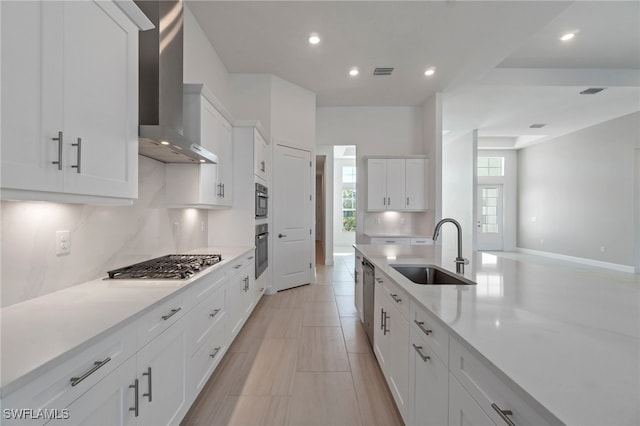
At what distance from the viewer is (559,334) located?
852 mm

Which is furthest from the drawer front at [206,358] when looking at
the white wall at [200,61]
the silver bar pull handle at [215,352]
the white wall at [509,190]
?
the white wall at [509,190]

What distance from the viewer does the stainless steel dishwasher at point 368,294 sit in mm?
2520

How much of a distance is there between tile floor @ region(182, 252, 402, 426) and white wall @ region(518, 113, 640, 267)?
7.19 metres

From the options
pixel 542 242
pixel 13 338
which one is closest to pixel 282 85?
pixel 13 338

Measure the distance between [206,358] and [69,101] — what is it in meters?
1.61

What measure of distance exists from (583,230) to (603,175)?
56.5 inches

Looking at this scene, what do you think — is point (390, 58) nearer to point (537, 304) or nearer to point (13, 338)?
point (537, 304)

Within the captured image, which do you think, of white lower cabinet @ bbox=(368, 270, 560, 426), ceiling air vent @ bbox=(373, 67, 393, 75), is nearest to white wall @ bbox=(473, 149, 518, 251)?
ceiling air vent @ bbox=(373, 67, 393, 75)

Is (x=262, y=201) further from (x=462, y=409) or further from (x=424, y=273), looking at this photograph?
(x=462, y=409)

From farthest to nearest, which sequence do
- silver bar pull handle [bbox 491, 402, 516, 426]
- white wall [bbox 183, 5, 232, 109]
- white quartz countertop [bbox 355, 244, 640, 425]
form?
1. white wall [bbox 183, 5, 232, 109]
2. silver bar pull handle [bbox 491, 402, 516, 426]
3. white quartz countertop [bbox 355, 244, 640, 425]

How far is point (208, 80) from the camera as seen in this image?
3547 mm

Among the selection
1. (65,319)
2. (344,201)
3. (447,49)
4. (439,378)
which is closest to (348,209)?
(344,201)

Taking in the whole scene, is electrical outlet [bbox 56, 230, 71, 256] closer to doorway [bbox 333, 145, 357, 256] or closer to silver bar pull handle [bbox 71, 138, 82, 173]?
silver bar pull handle [bbox 71, 138, 82, 173]

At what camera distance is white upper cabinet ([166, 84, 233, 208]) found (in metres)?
2.37
